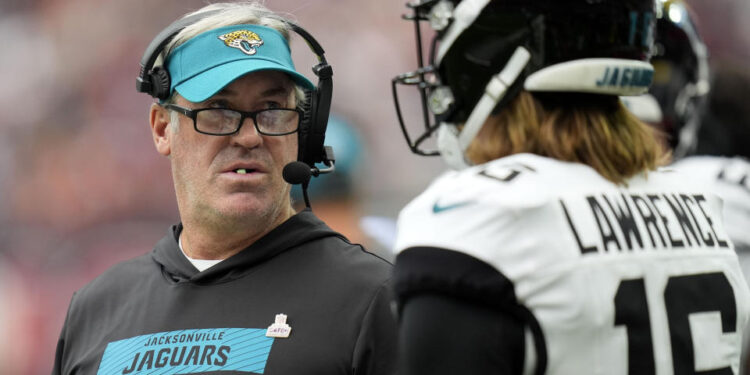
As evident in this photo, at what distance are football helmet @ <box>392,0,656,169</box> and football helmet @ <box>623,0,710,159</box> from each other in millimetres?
2213

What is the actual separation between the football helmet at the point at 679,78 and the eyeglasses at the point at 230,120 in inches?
77.9

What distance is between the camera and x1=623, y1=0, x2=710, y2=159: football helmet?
3.88 metres

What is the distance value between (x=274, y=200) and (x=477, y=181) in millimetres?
956

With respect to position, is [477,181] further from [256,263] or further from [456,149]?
[256,263]

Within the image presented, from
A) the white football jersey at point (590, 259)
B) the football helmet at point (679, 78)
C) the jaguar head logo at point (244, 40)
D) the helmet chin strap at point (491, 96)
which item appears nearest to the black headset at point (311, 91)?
the jaguar head logo at point (244, 40)

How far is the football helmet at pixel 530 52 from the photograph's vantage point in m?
1.62

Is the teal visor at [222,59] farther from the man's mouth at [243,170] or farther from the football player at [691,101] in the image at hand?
the football player at [691,101]

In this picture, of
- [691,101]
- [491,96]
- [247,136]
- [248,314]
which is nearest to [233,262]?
[248,314]

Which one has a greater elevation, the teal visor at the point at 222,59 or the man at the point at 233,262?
the teal visor at the point at 222,59

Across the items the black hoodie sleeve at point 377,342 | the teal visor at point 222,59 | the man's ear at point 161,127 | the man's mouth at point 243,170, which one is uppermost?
the teal visor at point 222,59

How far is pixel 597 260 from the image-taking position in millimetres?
1453

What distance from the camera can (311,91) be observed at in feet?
8.04

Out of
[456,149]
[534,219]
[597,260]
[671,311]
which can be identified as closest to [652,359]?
[671,311]

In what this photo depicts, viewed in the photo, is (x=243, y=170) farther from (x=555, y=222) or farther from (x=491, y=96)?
(x=555, y=222)
